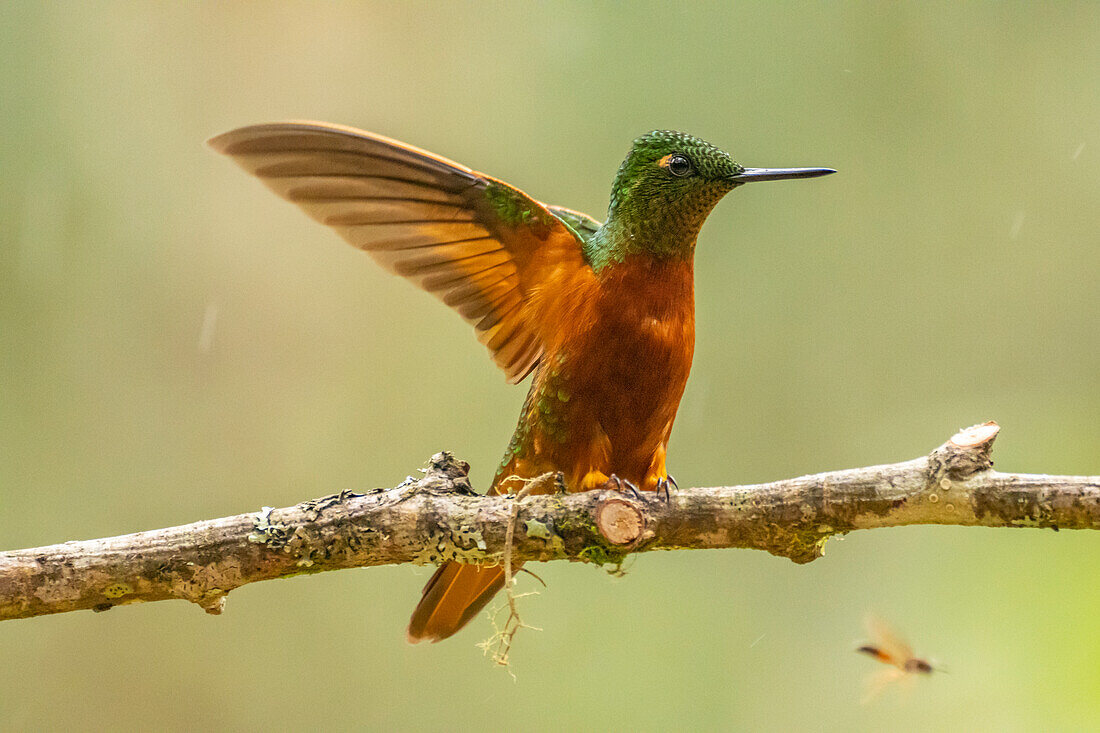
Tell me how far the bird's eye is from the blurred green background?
191 cm

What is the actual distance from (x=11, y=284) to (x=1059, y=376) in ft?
14.6

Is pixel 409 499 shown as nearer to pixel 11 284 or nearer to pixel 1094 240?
pixel 11 284

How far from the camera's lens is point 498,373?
14.5 ft

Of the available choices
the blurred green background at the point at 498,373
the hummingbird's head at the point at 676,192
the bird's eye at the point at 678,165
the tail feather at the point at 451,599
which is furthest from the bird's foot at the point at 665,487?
the blurred green background at the point at 498,373

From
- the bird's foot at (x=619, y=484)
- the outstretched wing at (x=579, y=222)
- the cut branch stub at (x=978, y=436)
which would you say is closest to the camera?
the cut branch stub at (x=978, y=436)

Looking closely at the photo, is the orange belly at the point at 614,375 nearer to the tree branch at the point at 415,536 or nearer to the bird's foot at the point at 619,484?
the bird's foot at the point at 619,484

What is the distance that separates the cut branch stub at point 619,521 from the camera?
1.87 m

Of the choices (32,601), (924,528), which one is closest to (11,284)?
(32,601)

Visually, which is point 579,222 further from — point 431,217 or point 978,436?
point 978,436

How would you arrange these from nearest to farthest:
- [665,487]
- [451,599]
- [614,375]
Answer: [665,487], [614,375], [451,599]

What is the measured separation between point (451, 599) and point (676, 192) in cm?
114

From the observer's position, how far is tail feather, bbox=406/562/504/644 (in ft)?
7.99

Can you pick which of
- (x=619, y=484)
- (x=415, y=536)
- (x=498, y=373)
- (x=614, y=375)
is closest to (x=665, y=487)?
(x=619, y=484)

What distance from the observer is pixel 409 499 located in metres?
2.00
